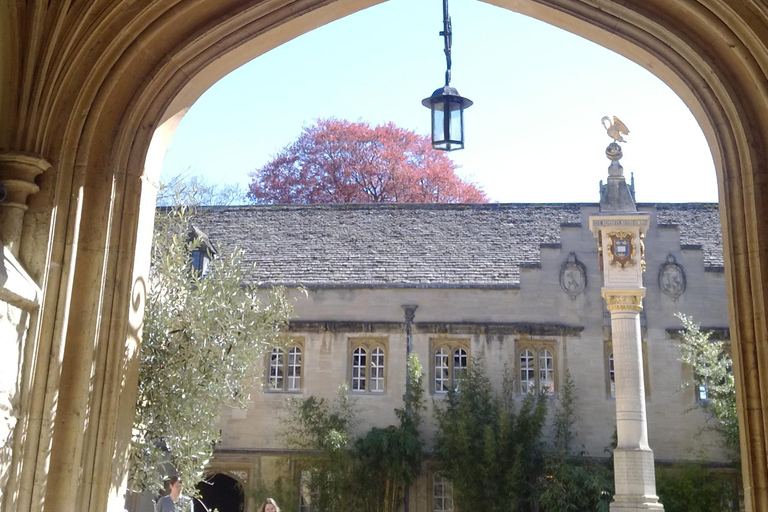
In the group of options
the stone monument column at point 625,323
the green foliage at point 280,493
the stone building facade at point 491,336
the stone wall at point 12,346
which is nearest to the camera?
the stone wall at point 12,346

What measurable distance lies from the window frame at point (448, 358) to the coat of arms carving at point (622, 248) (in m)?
5.55

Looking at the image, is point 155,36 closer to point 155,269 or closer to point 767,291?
point 767,291

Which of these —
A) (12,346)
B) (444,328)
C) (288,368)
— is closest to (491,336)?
(444,328)

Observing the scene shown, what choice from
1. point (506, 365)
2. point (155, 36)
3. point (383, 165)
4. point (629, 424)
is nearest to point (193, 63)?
point (155, 36)

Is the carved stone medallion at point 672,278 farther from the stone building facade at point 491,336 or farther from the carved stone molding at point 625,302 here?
the carved stone molding at point 625,302

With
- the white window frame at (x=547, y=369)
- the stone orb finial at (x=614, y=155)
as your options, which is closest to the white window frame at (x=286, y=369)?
the white window frame at (x=547, y=369)

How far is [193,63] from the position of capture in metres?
4.24

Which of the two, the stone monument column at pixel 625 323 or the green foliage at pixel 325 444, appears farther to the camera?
the green foliage at pixel 325 444

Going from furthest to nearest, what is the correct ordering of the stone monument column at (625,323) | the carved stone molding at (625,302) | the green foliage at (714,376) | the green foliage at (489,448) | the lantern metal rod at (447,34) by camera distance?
the green foliage at (489,448)
the green foliage at (714,376)
the carved stone molding at (625,302)
the stone monument column at (625,323)
the lantern metal rod at (447,34)

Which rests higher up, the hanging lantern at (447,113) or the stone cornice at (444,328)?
the stone cornice at (444,328)

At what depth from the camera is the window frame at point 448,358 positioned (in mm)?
17406

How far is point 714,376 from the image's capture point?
15.9m

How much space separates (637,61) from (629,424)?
8.36 m

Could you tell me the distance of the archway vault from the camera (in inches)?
142
